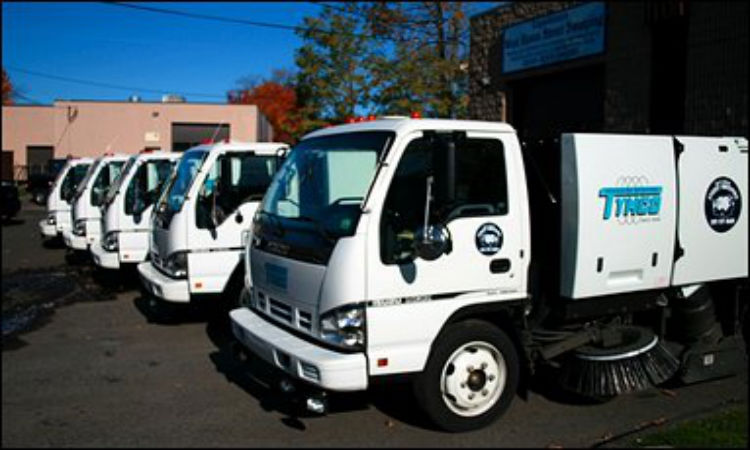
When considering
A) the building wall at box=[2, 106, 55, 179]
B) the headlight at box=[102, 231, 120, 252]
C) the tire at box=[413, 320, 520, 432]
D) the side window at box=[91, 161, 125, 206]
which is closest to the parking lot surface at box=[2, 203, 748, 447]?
the tire at box=[413, 320, 520, 432]

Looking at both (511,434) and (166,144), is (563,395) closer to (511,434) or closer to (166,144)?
(511,434)

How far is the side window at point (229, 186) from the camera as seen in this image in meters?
7.25

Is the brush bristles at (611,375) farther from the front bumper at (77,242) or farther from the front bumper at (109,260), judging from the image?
the front bumper at (77,242)

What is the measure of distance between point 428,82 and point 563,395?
36.8 feet

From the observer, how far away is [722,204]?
19.1 ft

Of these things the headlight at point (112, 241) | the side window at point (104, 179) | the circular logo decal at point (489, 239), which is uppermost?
the side window at point (104, 179)

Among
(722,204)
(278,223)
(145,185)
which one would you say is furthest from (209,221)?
(722,204)

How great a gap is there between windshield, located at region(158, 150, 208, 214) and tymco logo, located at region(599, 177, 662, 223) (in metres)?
4.50

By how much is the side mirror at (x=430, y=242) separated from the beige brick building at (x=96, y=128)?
3.29 meters

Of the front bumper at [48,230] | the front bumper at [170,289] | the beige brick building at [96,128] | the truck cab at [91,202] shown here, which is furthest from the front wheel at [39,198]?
the front bumper at [170,289]

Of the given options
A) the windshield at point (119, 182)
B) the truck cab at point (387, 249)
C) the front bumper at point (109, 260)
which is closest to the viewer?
the truck cab at point (387, 249)

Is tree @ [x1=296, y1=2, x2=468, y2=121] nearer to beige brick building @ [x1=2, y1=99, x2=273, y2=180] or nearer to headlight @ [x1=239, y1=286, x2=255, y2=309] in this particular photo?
beige brick building @ [x1=2, y1=99, x2=273, y2=180]

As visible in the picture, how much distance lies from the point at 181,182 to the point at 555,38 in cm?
962

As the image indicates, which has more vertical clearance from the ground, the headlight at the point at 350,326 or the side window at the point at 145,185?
the side window at the point at 145,185
